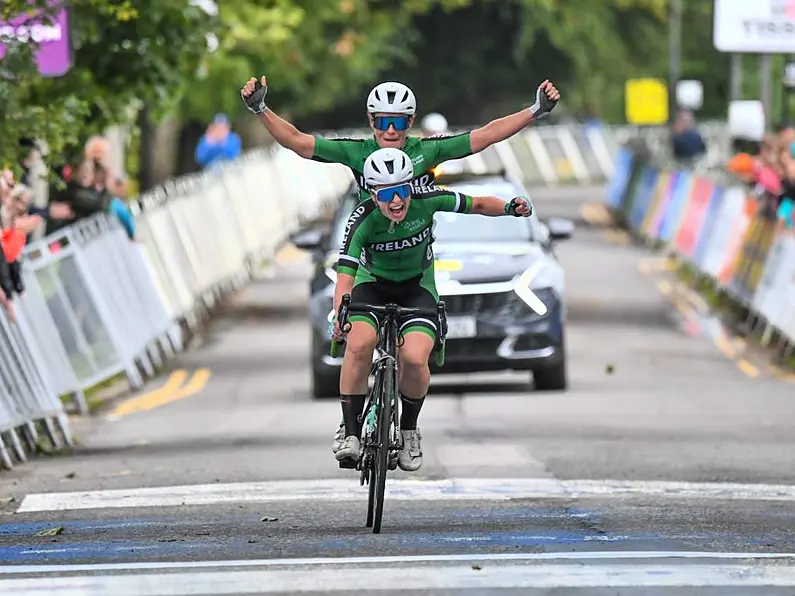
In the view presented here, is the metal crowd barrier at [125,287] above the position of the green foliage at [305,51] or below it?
above

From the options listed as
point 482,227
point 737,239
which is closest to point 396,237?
point 482,227

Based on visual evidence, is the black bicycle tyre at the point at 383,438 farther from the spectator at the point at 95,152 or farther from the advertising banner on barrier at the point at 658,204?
the advertising banner on barrier at the point at 658,204

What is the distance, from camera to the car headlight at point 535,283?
17812mm

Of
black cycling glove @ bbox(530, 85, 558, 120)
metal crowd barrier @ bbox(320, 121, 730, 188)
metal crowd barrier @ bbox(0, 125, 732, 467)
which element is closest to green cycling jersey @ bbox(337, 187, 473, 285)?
black cycling glove @ bbox(530, 85, 558, 120)

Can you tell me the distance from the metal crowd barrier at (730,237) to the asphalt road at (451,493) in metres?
0.92

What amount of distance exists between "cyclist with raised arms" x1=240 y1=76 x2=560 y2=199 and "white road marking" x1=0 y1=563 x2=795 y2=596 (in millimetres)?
2816

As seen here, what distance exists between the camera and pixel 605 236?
39594 millimetres

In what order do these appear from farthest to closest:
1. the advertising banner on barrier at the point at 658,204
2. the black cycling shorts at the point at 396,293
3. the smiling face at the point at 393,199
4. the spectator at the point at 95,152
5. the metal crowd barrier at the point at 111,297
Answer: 1. the advertising banner on barrier at the point at 658,204
2. the spectator at the point at 95,152
3. the metal crowd barrier at the point at 111,297
4. the black cycling shorts at the point at 396,293
5. the smiling face at the point at 393,199

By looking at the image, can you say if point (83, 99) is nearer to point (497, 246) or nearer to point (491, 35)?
point (497, 246)

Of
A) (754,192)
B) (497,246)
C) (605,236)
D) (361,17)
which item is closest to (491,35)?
(361,17)

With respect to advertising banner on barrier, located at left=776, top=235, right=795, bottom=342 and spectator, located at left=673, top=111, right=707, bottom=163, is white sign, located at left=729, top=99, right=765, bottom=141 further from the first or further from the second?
spectator, located at left=673, top=111, right=707, bottom=163

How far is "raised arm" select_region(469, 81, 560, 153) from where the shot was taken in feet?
37.9

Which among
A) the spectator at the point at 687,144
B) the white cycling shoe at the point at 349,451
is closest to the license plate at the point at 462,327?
the white cycling shoe at the point at 349,451

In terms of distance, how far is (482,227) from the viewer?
18.6 meters
